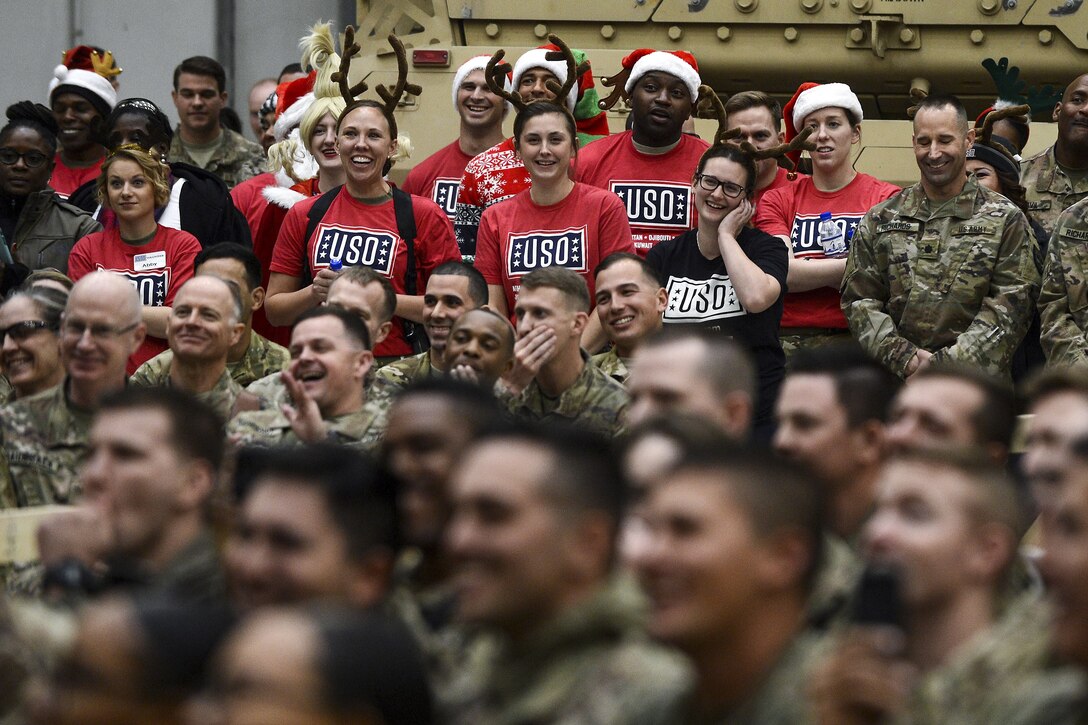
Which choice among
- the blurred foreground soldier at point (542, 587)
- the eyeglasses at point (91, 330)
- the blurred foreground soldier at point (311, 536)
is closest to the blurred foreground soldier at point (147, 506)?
the blurred foreground soldier at point (311, 536)

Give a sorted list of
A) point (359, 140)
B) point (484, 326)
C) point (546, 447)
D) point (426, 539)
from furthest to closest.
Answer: point (359, 140), point (484, 326), point (426, 539), point (546, 447)

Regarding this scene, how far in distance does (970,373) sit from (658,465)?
1270mm

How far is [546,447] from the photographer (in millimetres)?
3613

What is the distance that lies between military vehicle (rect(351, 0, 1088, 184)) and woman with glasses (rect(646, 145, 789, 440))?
3.44 metres

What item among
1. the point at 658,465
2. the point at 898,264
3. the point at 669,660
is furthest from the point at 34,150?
the point at 669,660

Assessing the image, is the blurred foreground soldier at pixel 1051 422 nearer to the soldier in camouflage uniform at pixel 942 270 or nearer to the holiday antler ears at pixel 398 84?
the soldier in camouflage uniform at pixel 942 270

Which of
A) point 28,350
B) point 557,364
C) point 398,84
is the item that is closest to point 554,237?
Answer: point 557,364

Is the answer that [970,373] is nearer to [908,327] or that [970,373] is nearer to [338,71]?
[908,327]

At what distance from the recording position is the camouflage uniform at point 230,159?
401 inches

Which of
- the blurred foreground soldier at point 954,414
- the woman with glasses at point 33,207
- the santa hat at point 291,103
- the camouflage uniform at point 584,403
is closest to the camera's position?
the blurred foreground soldier at point 954,414

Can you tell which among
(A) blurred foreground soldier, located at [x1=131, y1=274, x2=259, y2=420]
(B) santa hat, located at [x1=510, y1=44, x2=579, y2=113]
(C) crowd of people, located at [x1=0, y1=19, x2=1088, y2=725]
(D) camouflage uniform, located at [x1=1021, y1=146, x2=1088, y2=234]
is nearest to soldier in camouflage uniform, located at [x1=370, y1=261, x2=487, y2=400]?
(C) crowd of people, located at [x1=0, y1=19, x2=1088, y2=725]

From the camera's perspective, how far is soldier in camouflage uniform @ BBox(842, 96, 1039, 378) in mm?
7168

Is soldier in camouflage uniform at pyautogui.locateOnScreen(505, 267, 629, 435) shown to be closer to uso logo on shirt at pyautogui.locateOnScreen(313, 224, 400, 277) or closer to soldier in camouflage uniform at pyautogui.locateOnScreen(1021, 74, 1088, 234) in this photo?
uso logo on shirt at pyautogui.locateOnScreen(313, 224, 400, 277)

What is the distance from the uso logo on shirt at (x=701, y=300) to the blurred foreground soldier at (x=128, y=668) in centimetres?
404
